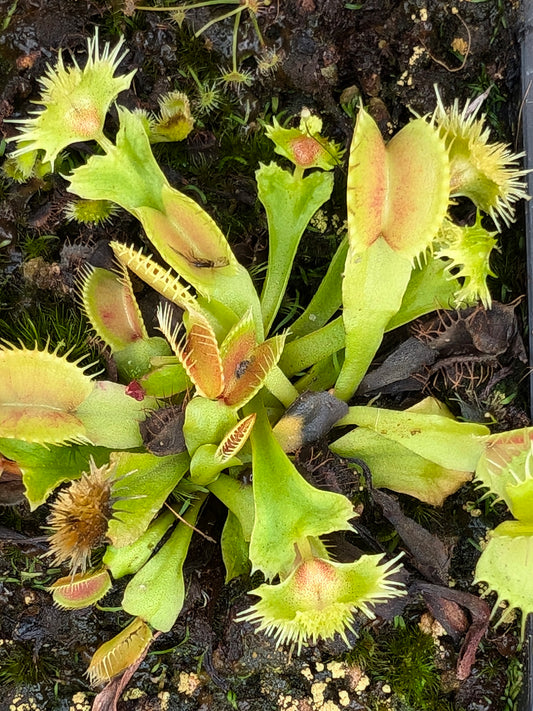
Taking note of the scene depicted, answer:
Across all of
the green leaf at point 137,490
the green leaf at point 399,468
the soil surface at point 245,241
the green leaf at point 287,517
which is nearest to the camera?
the green leaf at point 287,517

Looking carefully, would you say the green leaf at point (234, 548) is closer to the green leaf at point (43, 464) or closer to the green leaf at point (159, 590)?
the green leaf at point (159, 590)

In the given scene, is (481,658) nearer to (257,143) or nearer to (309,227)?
(309,227)

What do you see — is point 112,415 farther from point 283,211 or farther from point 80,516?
point 283,211

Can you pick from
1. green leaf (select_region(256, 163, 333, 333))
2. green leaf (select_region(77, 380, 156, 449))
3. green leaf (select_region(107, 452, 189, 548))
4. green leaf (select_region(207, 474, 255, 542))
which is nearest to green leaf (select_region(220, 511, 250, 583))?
green leaf (select_region(207, 474, 255, 542))

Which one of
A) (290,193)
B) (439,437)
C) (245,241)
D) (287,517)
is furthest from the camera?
(245,241)

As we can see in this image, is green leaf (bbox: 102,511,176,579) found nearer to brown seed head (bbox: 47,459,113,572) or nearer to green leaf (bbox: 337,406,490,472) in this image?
brown seed head (bbox: 47,459,113,572)

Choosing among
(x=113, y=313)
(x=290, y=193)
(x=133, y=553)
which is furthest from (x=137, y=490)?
(x=290, y=193)

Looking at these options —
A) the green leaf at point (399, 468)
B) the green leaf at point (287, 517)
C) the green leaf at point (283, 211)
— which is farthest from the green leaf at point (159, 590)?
the green leaf at point (283, 211)

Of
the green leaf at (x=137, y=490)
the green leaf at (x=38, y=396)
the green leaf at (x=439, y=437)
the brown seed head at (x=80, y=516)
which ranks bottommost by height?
the green leaf at (x=439, y=437)

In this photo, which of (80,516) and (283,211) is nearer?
(80,516)
